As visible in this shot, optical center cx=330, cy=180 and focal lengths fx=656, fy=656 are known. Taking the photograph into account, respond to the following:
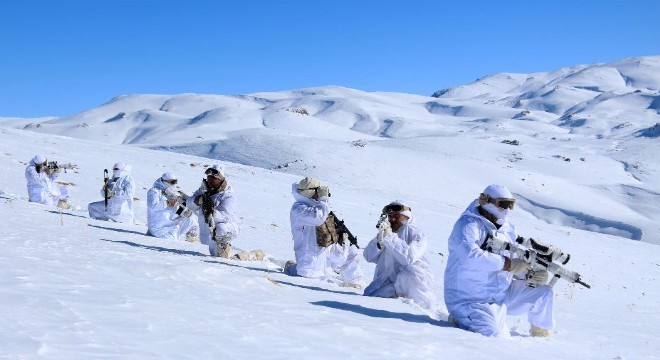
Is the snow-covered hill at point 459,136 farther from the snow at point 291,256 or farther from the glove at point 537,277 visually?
the glove at point 537,277

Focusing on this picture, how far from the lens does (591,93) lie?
107 metres

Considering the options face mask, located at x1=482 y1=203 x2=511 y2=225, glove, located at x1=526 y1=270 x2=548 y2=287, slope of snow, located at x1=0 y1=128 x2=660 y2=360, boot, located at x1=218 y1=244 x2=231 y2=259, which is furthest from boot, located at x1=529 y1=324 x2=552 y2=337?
boot, located at x1=218 y1=244 x2=231 y2=259

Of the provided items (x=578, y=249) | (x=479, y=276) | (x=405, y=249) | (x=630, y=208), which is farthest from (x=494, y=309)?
(x=630, y=208)

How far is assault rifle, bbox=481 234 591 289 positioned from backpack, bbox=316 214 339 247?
2614 mm

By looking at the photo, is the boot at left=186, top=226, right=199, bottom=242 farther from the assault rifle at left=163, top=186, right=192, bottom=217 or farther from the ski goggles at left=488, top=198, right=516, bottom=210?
the ski goggles at left=488, top=198, right=516, bottom=210

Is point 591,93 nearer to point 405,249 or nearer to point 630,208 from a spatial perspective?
point 630,208

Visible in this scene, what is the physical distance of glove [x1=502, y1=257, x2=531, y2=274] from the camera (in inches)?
209

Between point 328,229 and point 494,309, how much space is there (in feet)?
8.82

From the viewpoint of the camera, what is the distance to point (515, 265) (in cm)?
532

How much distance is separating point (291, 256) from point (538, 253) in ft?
20.0

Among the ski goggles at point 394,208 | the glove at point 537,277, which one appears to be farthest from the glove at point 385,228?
the glove at point 537,277

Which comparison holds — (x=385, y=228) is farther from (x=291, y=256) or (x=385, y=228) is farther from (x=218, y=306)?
(x=291, y=256)

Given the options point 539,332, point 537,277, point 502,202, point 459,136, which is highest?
point 459,136

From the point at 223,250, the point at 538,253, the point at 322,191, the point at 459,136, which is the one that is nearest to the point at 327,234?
the point at 322,191
